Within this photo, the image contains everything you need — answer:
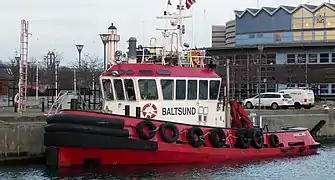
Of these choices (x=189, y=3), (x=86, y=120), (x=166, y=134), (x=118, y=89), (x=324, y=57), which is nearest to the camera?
(x=86, y=120)

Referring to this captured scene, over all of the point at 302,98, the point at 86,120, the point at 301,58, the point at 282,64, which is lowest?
the point at 86,120

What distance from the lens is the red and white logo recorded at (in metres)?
24.3

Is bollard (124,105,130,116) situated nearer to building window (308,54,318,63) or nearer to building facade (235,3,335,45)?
building window (308,54,318,63)

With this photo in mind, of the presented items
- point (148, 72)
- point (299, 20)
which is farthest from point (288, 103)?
point (299, 20)

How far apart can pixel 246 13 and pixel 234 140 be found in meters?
71.9

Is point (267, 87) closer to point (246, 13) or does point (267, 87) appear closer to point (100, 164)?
point (246, 13)

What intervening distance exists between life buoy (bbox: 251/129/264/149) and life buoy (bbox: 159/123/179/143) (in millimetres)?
4584

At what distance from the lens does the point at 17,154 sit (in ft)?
82.7

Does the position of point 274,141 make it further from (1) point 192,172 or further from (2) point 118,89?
(2) point 118,89

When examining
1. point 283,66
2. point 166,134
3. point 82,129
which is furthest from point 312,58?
point 82,129

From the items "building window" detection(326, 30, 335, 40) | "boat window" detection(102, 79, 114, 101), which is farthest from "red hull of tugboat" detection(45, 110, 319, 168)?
"building window" detection(326, 30, 335, 40)

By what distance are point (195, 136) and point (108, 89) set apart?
155 inches

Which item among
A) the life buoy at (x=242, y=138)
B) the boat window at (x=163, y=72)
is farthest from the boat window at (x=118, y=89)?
the life buoy at (x=242, y=138)

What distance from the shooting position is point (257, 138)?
2741 centimetres
